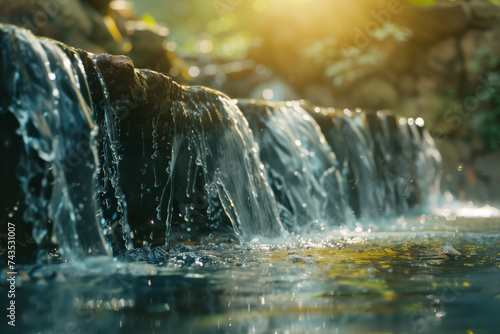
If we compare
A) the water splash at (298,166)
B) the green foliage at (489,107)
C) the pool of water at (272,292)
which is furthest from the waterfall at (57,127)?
the green foliage at (489,107)

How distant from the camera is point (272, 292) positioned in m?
2.47

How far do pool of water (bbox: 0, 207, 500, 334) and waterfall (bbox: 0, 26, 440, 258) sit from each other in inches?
22.1

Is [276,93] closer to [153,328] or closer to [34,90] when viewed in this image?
[34,90]

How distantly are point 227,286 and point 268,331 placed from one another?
758 mm

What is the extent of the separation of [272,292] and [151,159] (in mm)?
2300

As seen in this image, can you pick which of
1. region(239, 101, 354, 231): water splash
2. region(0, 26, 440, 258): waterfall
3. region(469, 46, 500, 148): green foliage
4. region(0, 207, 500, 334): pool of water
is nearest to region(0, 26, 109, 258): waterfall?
region(0, 26, 440, 258): waterfall

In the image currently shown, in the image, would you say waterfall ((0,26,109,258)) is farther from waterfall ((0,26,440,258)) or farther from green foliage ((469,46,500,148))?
green foliage ((469,46,500,148))

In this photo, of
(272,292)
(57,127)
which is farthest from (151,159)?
(272,292)

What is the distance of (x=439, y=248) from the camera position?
388 cm

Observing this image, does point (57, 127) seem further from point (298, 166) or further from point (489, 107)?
point (489, 107)

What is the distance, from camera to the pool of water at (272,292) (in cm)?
196

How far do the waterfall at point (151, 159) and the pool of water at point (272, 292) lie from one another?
Answer: 22.1 inches

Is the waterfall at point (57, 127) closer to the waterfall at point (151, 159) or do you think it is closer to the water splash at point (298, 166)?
the waterfall at point (151, 159)

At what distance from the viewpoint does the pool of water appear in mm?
1964
